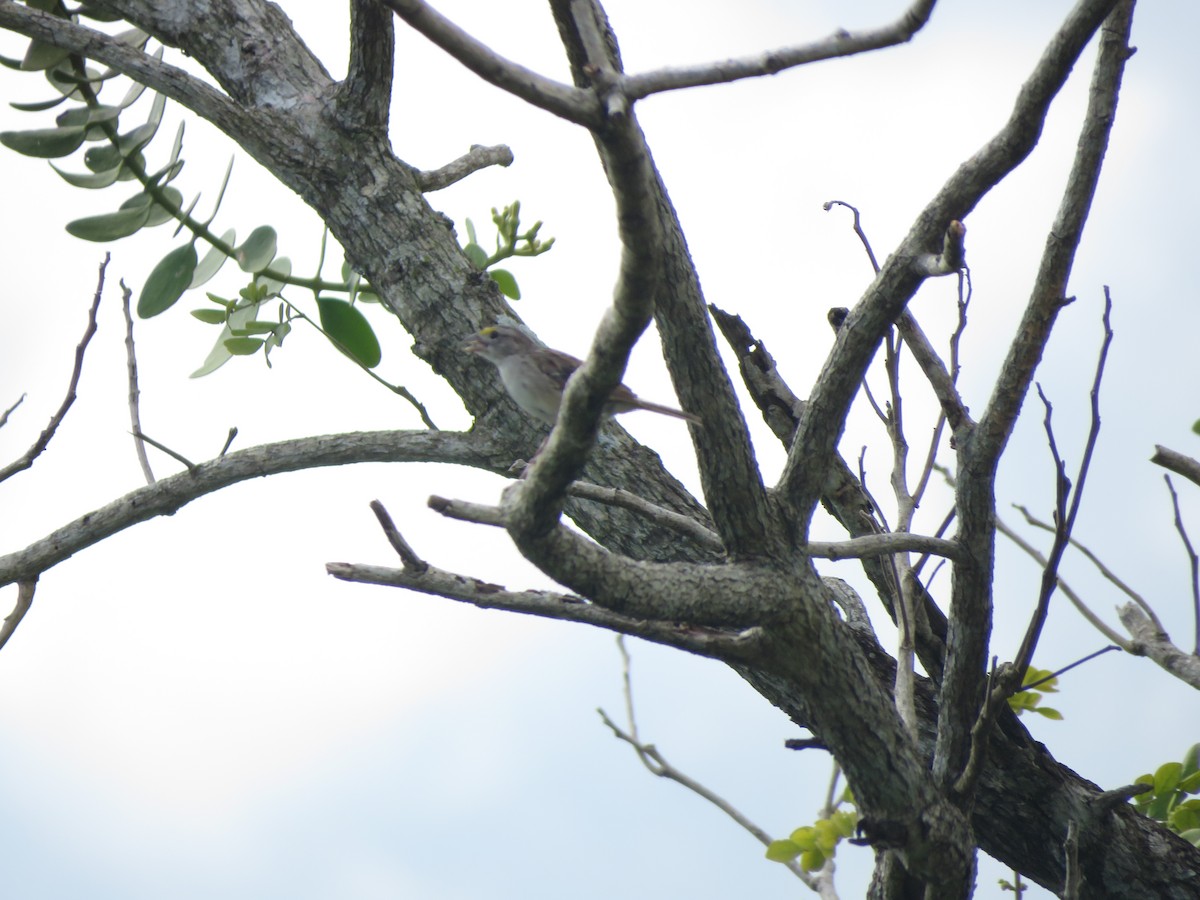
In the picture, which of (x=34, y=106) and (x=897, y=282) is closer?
(x=897, y=282)

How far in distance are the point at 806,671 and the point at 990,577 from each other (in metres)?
0.83

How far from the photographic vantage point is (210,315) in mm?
5574

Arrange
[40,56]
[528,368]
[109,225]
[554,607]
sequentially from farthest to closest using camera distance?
[109,225] → [40,56] → [528,368] → [554,607]

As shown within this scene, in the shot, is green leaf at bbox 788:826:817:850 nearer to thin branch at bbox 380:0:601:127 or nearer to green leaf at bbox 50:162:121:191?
thin branch at bbox 380:0:601:127

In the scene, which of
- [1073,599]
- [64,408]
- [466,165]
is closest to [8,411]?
[64,408]

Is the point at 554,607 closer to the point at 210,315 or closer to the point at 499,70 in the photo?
the point at 499,70

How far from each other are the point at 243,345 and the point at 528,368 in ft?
5.79

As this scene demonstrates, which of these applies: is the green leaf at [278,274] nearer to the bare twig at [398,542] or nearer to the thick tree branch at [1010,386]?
the bare twig at [398,542]

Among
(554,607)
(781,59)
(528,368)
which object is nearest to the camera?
(781,59)

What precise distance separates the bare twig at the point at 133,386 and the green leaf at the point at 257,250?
614mm

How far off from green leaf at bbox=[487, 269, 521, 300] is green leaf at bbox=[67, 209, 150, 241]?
1678 millimetres

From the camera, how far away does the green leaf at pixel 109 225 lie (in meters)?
5.27

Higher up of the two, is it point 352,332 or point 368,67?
point 368,67

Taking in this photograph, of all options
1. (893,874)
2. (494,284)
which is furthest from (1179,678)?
(494,284)
